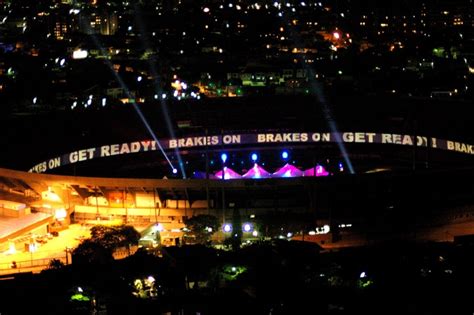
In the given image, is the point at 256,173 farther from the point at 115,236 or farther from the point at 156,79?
the point at 156,79

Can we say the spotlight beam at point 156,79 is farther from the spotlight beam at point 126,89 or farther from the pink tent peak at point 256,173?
the pink tent peak at point 256,173

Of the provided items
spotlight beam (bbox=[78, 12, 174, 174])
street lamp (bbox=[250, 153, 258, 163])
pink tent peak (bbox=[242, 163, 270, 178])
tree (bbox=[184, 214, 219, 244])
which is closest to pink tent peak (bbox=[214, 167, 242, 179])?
pink tent peak (bbox=[242, 163, 270, 178])

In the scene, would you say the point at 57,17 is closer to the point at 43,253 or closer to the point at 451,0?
the point at 451,0

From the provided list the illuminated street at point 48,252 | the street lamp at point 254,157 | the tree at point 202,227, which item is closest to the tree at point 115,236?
the illuminated street at point 48,252

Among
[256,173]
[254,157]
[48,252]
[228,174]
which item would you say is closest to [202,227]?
[48,252]

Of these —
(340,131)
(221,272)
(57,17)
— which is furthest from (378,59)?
(221,272)

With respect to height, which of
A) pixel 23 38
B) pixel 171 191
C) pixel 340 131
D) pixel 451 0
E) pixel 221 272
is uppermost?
pixel 451 0
